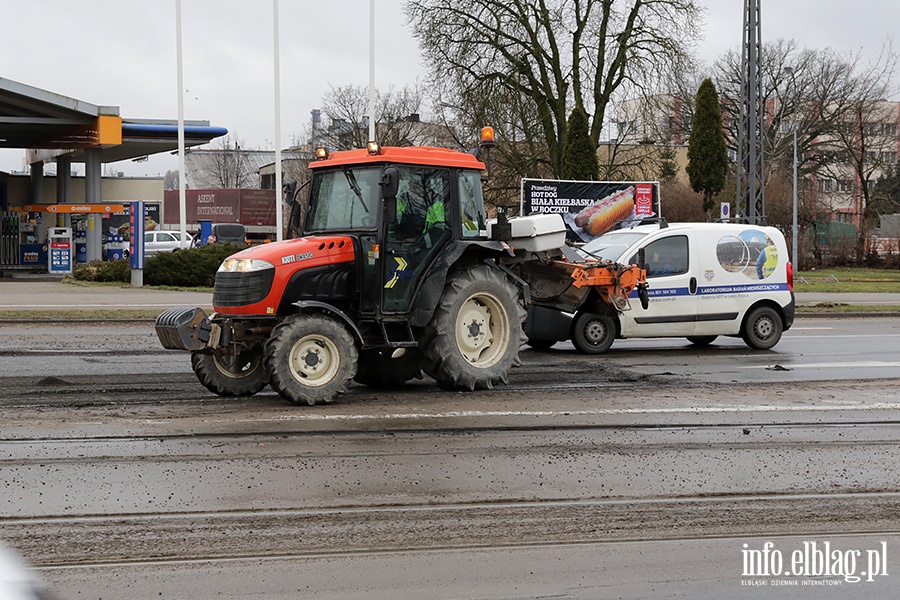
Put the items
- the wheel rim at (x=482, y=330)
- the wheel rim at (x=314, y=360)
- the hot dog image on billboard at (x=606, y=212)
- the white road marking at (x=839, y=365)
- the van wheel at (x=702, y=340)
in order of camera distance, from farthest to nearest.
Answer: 1. the hot dog image on billboard at (x=606, y=212)
2. the van wheel at (x=702, y=340)
3. the white road marking at (x=839, y=365)
4. the wheel rim at (x=482, y=330)
5. the wheel rim at (x=314, y=360)

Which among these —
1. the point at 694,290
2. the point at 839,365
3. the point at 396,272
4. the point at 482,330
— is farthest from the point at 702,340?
the point at 396,272

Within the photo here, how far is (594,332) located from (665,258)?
161 cm

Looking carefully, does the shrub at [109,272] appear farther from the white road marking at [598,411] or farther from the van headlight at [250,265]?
the white road marking at [598,411]

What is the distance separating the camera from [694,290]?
16.1m

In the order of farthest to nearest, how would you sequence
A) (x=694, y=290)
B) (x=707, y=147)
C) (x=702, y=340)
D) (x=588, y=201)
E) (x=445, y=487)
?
(x=707, y=147), (x=588, y=201), (x=702, y=340), (x=694, y=290), (x=445, y=487)

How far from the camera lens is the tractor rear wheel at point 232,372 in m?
11.0

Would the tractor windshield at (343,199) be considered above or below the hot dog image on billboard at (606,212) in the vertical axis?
below

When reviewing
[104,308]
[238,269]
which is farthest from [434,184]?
[104,308]

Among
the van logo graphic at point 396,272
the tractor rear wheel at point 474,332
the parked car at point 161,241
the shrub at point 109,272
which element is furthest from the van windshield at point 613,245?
the parked car at point 161,241

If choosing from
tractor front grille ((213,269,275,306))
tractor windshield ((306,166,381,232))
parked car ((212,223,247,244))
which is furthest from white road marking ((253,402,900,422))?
parked car ((212,223,247,244))

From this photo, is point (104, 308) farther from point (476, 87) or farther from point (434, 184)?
point (476, 87)

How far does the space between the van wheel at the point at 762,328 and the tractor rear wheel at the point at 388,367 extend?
Result: 6.57 meters

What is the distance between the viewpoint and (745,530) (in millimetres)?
6324

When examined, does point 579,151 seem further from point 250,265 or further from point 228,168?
point 228,168
